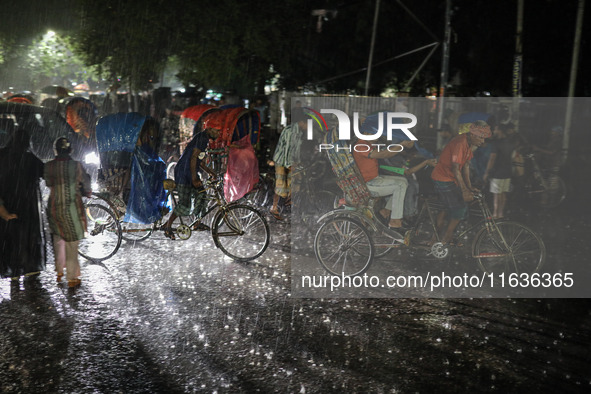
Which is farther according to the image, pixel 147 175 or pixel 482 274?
pixel 147 175

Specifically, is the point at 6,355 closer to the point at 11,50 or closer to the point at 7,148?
the point at 7,148

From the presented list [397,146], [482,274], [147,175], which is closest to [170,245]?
[147,175]

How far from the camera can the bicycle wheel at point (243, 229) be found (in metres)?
7.39

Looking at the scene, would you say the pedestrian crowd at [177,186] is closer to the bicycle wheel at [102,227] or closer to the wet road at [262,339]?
the wet road at [262,339]

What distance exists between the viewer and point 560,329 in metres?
5.29

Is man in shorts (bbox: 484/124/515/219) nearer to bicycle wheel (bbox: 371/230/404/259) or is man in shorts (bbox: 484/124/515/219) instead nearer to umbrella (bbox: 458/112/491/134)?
umbrella (bbox: 458/112/491/134)

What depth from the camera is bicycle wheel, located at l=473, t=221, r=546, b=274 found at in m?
6.47

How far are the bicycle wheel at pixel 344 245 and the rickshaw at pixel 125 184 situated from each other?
2.54 meters

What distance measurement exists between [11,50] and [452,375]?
45281mm

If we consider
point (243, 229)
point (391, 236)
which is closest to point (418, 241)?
point (391, 236)

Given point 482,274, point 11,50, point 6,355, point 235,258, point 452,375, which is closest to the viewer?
point 452,375

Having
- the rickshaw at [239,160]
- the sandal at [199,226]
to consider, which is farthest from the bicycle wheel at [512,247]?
the rickshaw at [239,160]

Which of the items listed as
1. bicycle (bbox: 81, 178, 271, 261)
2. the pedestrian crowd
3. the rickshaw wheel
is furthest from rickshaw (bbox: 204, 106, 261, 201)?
the rickshaw wheel

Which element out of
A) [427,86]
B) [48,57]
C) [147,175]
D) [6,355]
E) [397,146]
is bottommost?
[6,355]
